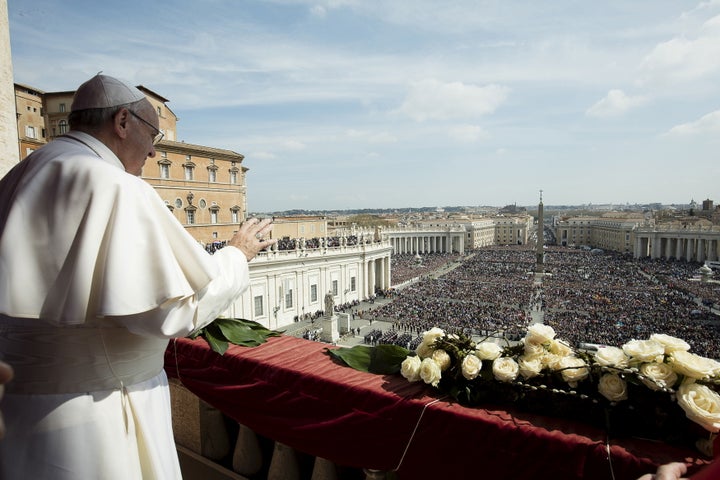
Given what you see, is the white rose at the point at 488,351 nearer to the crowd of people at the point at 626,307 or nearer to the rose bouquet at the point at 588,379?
the rose bouquet at the point at 588,379

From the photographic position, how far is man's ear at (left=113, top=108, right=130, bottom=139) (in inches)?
74.1

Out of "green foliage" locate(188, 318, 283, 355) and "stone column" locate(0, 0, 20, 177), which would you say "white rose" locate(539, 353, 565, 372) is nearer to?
Answer: "green foliage" locate(188, 318, 283, 355)

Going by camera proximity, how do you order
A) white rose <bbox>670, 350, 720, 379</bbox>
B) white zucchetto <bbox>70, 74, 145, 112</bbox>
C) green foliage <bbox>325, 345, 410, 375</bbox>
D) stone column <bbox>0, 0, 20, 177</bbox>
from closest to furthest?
white zucchetto <bbox>70, 74, 145, 112</bbox> → white rose <bbox>670, 350, 720, 379</bbox> → green foliage <bbox>325, 345, 410, 375</bbox> → stone column <bbox>0, 0, 20, 177</bbox>

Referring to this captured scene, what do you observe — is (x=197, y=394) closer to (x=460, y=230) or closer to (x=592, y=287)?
(x=592, y=287)

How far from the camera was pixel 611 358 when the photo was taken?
235cm

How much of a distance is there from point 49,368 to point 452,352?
2116mm

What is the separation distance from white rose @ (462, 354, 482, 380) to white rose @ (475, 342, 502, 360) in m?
0.09

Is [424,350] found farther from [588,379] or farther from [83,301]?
[83,301]

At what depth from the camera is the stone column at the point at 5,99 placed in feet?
24.9

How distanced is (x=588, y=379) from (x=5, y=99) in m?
9.97

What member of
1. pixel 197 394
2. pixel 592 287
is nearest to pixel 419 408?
pixel 197 394

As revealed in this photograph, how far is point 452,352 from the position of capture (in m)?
2.77

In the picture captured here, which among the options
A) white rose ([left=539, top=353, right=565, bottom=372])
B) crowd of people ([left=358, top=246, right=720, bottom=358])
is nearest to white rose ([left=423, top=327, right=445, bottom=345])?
white rose ([left=539, top=353, right=565, bottom=372])

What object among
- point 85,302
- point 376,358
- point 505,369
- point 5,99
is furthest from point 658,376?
point 5,99
